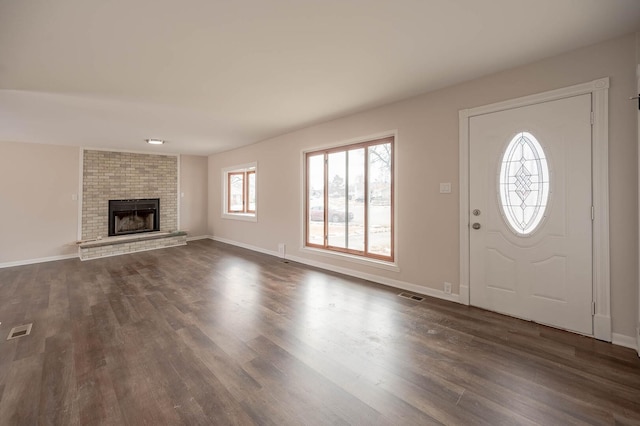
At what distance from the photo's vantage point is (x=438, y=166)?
341 cm

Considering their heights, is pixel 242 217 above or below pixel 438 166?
below

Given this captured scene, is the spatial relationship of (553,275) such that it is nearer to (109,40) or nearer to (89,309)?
(109,40)

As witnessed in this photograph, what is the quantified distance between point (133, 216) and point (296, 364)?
6971 millimetres

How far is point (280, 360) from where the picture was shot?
7.08ft

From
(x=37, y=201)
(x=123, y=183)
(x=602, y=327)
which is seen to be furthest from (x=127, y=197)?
(x=602, y=327)

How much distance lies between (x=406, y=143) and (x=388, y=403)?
3023 mm

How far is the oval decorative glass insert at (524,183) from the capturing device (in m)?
2.72

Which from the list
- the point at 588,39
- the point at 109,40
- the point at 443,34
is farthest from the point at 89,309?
the point at 588,39

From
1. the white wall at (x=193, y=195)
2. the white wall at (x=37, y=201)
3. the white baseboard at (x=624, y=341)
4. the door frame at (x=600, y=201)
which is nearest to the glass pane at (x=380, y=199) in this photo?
the door frame at (x=600, y=201)

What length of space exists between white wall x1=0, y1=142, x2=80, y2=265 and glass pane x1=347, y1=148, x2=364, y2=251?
630 centimetres

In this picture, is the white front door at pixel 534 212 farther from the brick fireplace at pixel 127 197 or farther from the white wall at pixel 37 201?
the white wall at pixel 37 201

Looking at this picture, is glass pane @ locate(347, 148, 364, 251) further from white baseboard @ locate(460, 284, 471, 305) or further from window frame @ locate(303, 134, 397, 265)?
white baseboard @ locate(460, 284, 471, 305)

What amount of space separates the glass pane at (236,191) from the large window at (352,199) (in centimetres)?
300

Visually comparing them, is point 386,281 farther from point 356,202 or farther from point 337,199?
point 337,199
